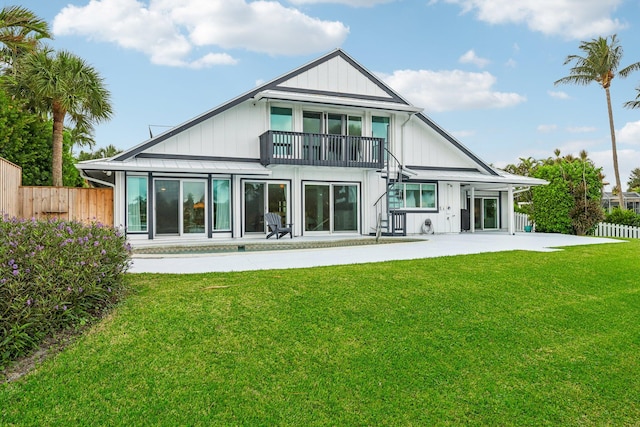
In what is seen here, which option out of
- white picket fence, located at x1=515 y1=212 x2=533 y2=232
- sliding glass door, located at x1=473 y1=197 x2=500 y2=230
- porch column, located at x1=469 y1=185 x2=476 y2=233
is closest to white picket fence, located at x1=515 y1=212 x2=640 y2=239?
white picket fence, located at x1=515 y1=212 x2=533 y2=232

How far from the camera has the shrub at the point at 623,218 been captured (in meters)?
21.1

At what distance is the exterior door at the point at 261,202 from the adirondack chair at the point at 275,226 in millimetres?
482

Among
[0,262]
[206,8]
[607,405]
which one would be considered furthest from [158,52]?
[607,405]

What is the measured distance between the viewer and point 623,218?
70.0 feet

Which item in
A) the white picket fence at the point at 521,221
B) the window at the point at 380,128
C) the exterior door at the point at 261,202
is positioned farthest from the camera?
the white picket fence at the point at 521,221

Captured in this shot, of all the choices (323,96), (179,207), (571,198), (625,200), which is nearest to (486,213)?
(571,198)

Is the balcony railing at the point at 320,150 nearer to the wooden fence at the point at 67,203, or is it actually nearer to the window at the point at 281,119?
the window at the point at 281,119

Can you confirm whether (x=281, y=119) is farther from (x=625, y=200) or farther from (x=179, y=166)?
(x=625, y=200)

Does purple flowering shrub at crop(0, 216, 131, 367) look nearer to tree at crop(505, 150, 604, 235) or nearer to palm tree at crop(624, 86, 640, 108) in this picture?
tree at crop(505, 150, 604, 235)

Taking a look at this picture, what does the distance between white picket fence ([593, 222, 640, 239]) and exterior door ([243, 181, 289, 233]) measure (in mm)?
14713

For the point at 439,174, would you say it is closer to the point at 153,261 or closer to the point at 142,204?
the point at 142,204

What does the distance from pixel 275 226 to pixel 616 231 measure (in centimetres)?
1620

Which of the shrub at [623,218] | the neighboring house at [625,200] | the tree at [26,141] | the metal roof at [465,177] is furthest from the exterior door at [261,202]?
the neighboring house at [625,200]

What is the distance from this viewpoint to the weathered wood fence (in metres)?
14.0
